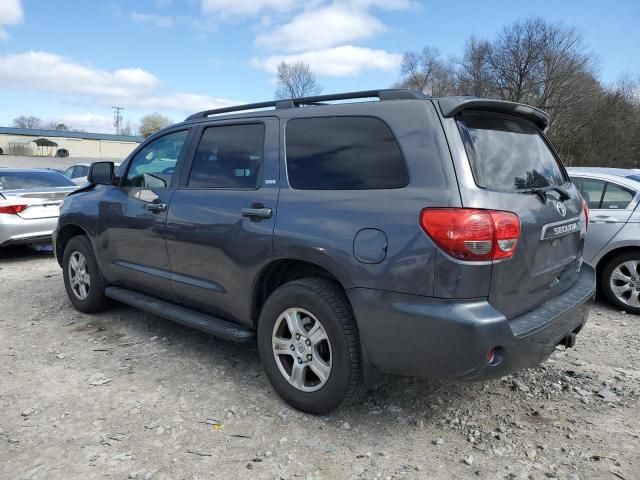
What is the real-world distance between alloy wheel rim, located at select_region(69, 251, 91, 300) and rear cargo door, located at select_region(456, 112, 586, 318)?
385 centimetres

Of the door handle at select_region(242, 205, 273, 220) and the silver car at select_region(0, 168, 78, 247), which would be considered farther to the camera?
the silver car at select_region(0, 168, 78, 247)

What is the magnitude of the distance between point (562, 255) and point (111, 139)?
82.7m

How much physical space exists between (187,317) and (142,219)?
96cm

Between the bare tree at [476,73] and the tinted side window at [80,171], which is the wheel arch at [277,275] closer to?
the tinted side window at [80,171]

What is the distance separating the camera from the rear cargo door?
8.28 ft

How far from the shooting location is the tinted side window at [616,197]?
5496mm

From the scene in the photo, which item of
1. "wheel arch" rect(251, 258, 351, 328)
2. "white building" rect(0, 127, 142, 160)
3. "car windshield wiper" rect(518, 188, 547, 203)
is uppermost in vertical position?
"white building" rect(0, 127, 142, 160)

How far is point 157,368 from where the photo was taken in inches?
147

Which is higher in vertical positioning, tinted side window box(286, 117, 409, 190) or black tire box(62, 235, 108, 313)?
tinted side window box(286, 117, 409, 190)

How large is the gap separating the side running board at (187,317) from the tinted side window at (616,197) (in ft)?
→ 14.6

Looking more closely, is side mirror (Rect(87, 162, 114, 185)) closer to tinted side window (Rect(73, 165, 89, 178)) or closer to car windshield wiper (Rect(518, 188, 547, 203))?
car windshield wiper (Rect(518, 188, 547, 203))

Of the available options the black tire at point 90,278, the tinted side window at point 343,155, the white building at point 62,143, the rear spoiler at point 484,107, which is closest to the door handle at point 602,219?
the rear spoiler at point 484,107

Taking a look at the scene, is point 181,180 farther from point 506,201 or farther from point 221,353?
point 506,201

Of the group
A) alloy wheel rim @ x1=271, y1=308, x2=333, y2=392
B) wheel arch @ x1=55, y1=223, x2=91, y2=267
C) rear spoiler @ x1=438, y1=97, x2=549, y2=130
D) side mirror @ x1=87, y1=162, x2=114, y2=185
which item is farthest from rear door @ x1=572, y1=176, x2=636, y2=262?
wheel arch @ x1=55, y1=223, x2=91, y2=267
